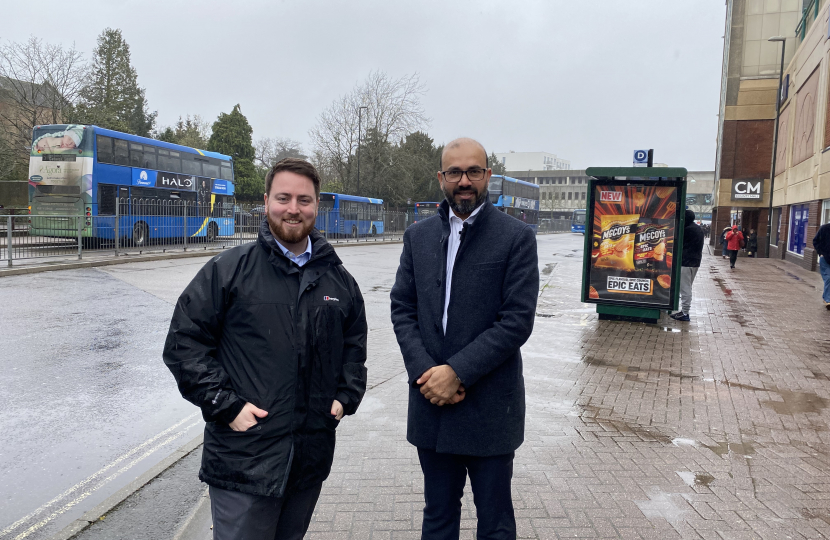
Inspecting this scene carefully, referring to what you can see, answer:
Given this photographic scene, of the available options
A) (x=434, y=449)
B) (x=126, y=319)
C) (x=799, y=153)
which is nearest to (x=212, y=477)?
(x=434, y=449)

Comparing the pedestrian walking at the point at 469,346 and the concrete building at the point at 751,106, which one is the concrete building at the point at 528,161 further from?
the pedestrian walking at the point at 469,346

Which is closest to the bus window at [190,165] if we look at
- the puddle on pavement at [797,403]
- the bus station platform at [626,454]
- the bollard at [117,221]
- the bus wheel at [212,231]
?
the bus wheel at [212,231]

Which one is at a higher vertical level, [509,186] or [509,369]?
[509,186]

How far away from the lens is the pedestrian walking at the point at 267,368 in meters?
2.10

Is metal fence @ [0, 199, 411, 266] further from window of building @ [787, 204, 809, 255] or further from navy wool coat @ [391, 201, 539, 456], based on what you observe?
window of building @ [787, 204, 809, 255]

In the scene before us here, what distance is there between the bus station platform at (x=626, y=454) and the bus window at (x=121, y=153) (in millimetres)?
15758

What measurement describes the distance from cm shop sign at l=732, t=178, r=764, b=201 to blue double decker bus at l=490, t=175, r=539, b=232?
1239cm

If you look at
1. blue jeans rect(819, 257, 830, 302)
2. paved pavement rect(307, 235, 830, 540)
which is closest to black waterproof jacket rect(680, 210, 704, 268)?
paved pavement rect(307, 235, 830, 540)

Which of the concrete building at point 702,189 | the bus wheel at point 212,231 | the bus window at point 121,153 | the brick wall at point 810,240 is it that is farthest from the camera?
the concrete building at point 702,189

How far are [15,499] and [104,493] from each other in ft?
1.49

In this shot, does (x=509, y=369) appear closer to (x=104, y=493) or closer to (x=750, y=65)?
(x=104, y=493)

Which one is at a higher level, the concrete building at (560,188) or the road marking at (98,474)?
the concrete building at (560,188)

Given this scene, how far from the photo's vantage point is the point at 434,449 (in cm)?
249

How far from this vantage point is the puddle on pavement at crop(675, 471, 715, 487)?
3.80m
